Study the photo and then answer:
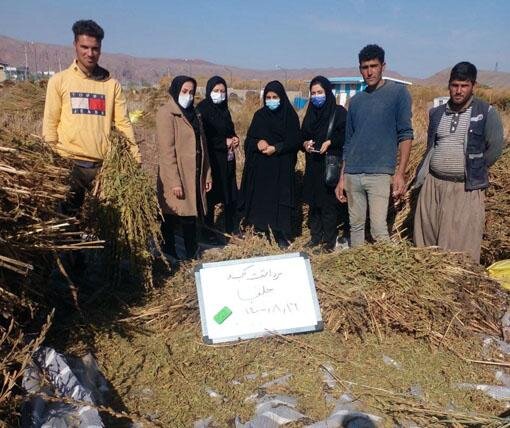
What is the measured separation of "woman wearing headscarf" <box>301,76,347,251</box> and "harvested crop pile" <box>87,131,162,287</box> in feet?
5.87

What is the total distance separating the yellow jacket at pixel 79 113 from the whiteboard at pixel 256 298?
0.99 meters

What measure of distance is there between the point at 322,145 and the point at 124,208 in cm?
203

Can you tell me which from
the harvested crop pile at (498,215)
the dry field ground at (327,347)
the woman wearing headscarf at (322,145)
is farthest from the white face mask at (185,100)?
the harvested crop pile at (498,215)

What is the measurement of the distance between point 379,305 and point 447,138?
1339 mm

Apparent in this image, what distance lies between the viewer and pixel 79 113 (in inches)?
128

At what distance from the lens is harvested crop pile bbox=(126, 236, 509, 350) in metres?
3.05

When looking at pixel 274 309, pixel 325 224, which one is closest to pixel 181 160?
pixel 325 224

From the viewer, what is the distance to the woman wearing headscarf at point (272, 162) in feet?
15.1

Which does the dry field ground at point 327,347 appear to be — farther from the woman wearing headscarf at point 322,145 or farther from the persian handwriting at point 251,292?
Answer: the woman wearing headscarf at point 322,145

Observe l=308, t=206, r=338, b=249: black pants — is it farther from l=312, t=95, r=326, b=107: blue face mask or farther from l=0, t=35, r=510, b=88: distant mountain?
l=0, t=35, r=510, b=88: distant mountain

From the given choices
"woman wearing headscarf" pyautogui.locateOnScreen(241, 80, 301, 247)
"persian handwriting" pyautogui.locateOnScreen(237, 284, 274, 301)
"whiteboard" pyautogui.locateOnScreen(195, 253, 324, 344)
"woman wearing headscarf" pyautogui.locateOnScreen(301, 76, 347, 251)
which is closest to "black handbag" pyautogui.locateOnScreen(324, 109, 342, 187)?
"woman wearing headscarf" pyautogui.locateOnScreen(301, 76, 347, 251)

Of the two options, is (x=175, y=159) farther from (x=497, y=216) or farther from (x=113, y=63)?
(x=113, y=63)

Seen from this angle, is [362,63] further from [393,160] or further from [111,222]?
[111,222]

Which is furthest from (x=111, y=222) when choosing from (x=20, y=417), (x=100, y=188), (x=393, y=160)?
(x=393, y=160)
